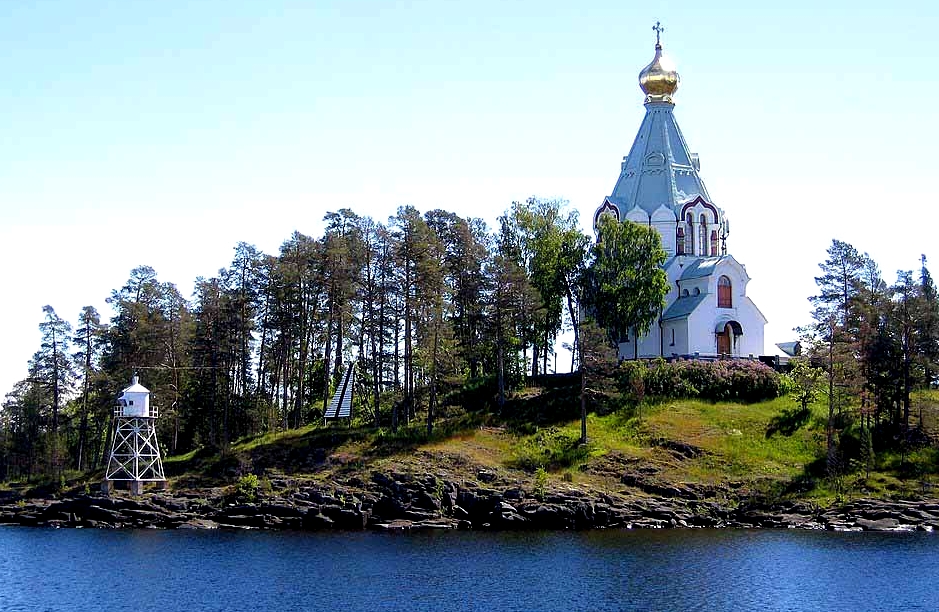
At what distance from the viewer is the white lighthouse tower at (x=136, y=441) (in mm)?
74375

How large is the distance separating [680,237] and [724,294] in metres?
6.29

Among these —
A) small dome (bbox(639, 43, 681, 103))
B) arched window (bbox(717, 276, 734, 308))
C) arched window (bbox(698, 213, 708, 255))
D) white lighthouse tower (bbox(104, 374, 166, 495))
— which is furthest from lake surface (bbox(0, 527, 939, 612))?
small dome (bbox(639, 43, 681, 103))

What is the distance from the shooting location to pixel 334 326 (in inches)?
3300

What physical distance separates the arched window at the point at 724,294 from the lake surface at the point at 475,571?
28.1 meters

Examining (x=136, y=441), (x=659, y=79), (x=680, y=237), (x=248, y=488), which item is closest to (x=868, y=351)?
(x=680, y=237)

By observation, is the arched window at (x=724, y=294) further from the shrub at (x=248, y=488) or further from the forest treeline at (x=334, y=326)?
the shrub at (x=248, y=488)

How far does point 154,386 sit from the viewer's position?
272 feet

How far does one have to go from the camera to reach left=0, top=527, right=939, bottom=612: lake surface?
4531 cm

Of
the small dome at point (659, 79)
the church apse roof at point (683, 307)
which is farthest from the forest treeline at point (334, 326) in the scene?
the small dome at point (659, 79)

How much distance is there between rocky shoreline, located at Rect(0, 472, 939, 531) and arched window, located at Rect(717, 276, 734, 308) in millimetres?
22447

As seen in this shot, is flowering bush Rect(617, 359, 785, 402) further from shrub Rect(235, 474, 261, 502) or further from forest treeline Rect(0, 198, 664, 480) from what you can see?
shrub Rect(235, 474, 261, 502)

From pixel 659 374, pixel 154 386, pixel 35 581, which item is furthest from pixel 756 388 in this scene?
pixel 35 581

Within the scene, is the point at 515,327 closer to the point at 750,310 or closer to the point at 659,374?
the point at 659,374

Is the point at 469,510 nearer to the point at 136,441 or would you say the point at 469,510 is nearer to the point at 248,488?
the point at 248,488
